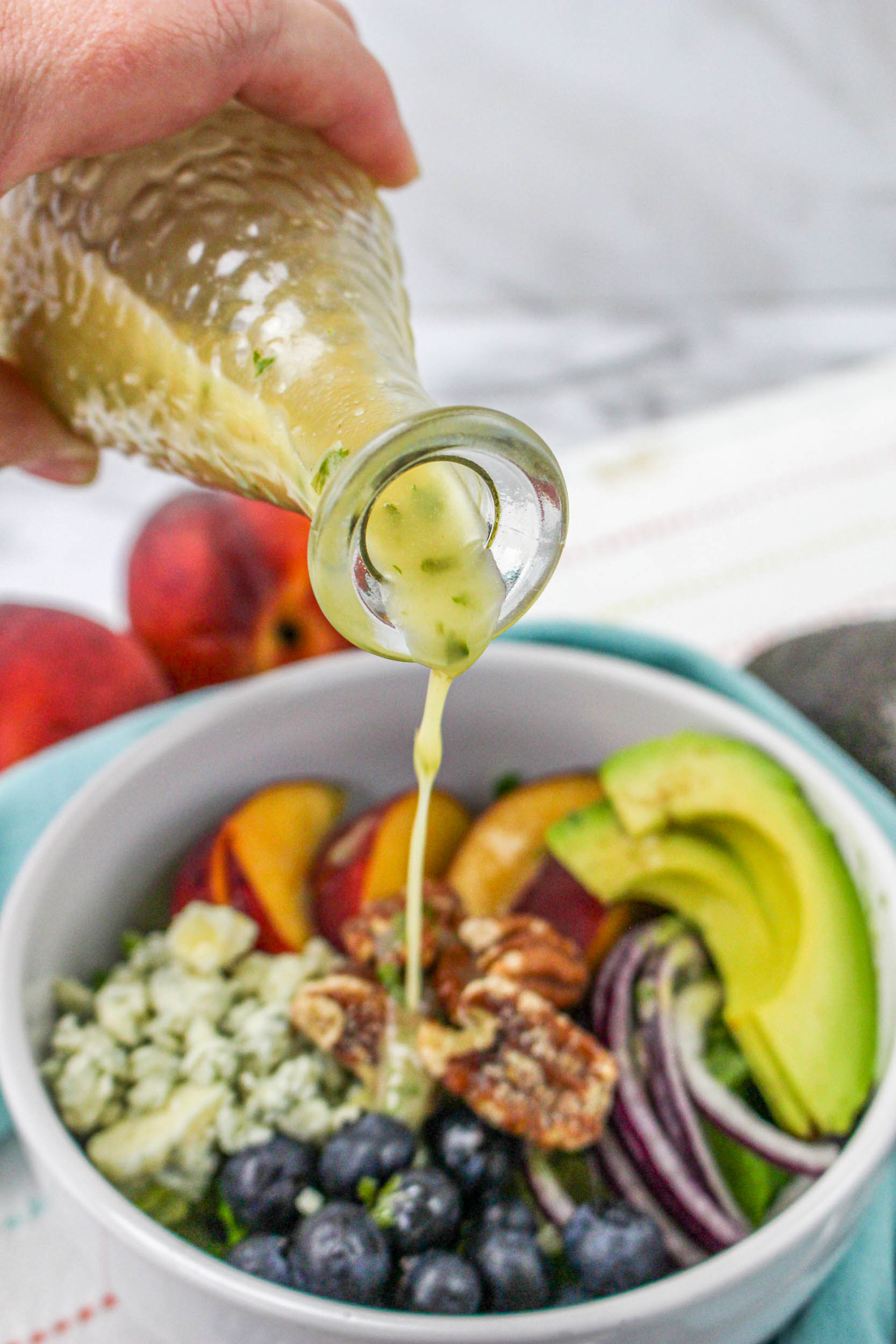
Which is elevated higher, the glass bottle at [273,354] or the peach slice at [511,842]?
the glass bottle at [273,354]

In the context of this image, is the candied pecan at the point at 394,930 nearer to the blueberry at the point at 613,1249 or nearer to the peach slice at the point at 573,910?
the peach slice at the point at 573,910

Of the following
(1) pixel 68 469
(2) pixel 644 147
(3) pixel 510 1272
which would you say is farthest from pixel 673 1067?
(2) pixel 644 147

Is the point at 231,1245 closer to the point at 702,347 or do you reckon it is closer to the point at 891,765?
the point at 891,765

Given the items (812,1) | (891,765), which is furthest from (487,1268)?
(812,1)

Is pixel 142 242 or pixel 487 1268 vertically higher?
pixel 142 242

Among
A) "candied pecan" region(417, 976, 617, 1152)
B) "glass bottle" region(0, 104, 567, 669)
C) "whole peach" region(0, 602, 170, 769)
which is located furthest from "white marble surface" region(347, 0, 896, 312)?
"candied pecan" region(417, 976, 617, 1152)

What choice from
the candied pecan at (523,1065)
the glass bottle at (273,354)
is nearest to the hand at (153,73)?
the glass bottle at (273,354)
